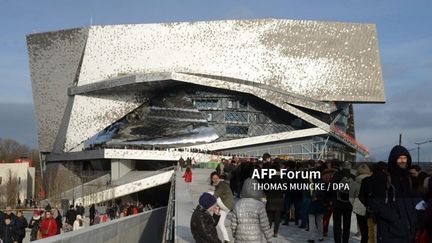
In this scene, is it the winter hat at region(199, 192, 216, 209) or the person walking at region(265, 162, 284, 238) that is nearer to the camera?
the winter hat at region(199, 192, 216, 209)

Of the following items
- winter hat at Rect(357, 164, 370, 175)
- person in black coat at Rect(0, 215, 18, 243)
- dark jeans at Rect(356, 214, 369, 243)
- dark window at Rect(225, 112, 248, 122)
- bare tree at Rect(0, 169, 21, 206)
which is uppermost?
dark window at Rect(225, 112, 248, 122)

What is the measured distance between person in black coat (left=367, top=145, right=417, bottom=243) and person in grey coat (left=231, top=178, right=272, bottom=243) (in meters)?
1.07

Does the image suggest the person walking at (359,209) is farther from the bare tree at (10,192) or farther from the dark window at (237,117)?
the dark window at (237,117)

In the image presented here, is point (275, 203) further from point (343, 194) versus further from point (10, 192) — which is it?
point (10, 192)

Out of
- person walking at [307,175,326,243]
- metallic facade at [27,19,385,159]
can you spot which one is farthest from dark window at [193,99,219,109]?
person walking at [307,175,326,243]

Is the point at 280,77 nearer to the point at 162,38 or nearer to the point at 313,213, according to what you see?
the point at 162,38

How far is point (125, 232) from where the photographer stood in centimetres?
1051

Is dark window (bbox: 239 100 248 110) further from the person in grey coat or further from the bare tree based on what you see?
the person in grey coat

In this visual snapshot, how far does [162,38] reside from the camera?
5084 cm

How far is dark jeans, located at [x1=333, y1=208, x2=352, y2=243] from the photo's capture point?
347 inches

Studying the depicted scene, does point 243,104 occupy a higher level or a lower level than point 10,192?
higher

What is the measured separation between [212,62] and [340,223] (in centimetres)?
4153

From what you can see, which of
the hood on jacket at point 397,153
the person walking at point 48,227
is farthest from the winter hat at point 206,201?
the person walking at point 48,227

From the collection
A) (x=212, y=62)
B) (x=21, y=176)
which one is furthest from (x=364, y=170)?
(x=21, y=176)
